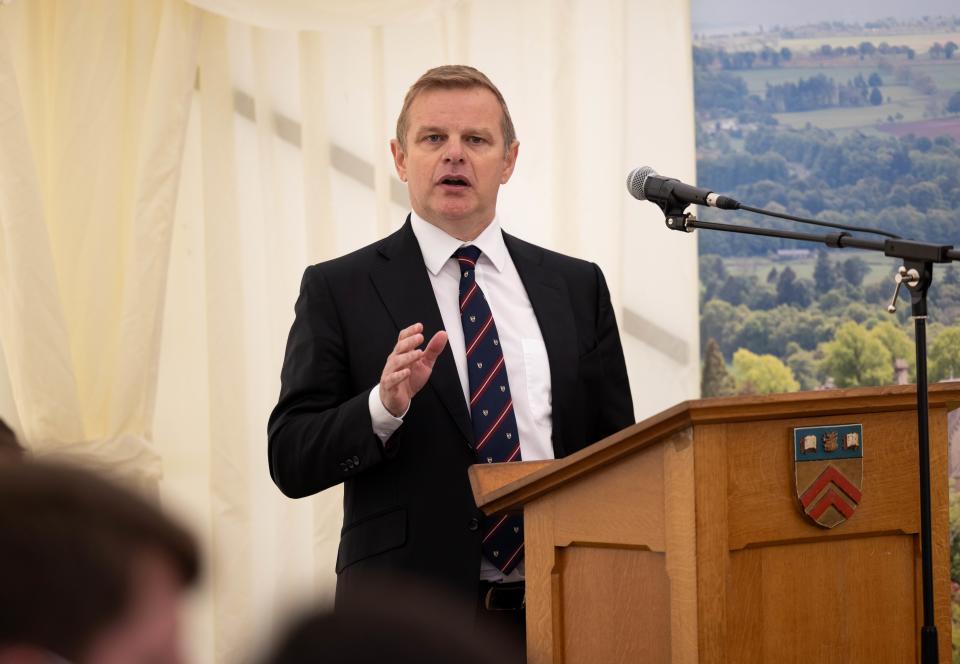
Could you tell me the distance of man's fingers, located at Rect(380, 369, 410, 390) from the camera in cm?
216

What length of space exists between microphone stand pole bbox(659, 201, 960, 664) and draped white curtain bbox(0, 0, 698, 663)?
1567 millimetres

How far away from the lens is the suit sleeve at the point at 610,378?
2662mm

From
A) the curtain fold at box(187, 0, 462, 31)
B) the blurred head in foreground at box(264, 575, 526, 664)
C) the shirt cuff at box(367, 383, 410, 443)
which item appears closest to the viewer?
the blurred head in foreground at box(264, 575, 526, 664)

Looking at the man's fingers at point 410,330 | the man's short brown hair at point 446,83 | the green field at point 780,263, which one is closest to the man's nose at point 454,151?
the man's short brown hair at point 446,83

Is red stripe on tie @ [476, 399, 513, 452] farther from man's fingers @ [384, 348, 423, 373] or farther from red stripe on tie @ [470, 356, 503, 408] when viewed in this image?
man's fingers @ [384, 348, 423, 373]

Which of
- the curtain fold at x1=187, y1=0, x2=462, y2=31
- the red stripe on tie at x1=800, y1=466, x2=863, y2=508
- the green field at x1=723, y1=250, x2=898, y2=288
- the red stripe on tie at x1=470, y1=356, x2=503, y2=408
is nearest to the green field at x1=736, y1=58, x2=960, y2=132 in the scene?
the green field at x1=723, y1=250, x2=898, y2=288

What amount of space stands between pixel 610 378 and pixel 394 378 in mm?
670

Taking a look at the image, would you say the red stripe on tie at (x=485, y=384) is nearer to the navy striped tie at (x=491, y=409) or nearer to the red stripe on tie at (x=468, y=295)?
the navy striped tie at (x=491, y=409)

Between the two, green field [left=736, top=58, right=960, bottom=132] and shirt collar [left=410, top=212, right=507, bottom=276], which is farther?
green field [left=736, top=58, right=960, bottom=132]

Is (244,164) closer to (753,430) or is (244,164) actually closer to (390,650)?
(753,430)

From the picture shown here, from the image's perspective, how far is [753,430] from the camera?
6.03 feet

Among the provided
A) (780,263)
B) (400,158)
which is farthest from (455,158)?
(780,263)

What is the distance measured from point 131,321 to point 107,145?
512 millimetres

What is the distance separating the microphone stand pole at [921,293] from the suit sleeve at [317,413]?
2.22ft
